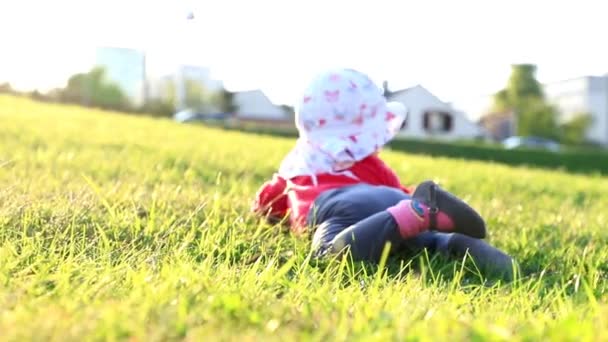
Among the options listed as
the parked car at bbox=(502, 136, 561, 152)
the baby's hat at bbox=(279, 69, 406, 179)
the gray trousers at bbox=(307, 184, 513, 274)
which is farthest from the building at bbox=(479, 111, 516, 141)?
the gray trousers at bbox=(307, 184, 513, 274)

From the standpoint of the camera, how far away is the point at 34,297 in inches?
50.5

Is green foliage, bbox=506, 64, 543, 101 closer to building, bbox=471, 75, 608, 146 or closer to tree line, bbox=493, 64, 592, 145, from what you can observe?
tree line, bbox=493, 64, 592, 145

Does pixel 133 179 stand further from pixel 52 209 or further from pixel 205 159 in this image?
pixel 205 159

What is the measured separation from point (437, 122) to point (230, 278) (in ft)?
132

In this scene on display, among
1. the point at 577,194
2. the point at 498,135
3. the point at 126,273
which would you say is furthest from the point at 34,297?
the point at 498,135

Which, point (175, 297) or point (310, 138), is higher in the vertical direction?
point (310, 138)

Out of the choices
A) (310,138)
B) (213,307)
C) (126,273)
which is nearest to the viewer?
(213,307)

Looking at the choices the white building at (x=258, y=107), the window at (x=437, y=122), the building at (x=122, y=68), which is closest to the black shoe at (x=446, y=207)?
the building at (x=122, y=68)

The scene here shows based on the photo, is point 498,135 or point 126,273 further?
point 498,135

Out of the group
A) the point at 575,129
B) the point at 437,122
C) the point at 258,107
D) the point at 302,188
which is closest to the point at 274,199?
the point at 302,188

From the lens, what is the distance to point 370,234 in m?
2.00

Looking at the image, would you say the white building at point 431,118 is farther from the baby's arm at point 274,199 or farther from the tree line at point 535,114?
the baby's arm at point 274,199

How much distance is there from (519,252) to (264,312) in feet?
4.69

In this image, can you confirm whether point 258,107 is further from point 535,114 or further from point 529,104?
point 535,114
